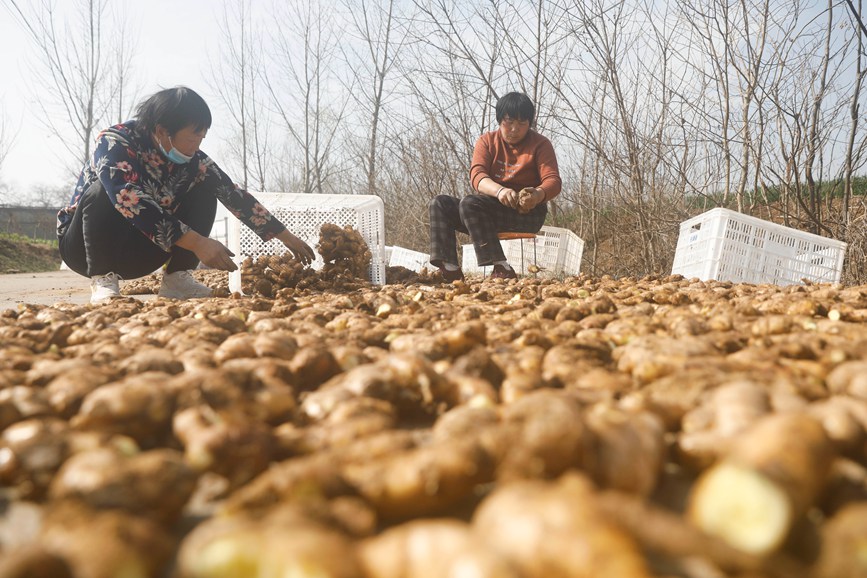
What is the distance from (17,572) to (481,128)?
7.07 m

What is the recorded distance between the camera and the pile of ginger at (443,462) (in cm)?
65

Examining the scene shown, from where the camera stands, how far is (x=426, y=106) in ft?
24.8

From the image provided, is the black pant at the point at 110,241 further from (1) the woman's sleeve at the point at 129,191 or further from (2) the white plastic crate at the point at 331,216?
(2) the white plastic crate at the point at 331,216

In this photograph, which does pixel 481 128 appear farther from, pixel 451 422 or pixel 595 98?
pixel 451 422

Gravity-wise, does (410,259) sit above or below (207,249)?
below

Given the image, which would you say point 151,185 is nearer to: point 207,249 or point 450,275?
point 207,249

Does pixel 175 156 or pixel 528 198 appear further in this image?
pixel 528 198

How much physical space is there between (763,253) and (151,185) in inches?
173

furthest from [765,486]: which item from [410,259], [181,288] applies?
[410,259]

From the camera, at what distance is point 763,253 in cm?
412

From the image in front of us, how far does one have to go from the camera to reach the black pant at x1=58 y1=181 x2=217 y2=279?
3.74 m

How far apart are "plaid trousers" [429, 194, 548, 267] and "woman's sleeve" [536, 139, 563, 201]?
0.25 meters

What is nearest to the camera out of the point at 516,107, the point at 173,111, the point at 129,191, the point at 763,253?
the point at 129,191

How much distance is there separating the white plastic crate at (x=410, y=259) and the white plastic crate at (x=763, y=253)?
128 inches
